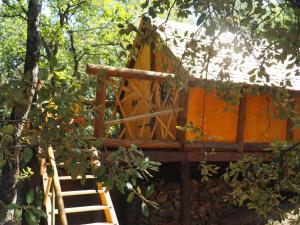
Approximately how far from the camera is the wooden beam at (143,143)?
7.10 meters

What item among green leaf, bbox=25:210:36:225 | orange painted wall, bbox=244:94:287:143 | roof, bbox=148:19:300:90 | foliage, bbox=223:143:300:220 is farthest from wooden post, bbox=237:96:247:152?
green leaf, bbox=25:210:36:225

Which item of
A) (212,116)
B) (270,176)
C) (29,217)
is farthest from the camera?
(212,116)

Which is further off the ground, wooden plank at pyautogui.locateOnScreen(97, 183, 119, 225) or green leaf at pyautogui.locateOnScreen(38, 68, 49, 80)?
green leaf at pyautogui.locateOnScreen(38, 68, 49, 80)

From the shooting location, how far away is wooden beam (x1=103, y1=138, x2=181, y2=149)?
710 cm

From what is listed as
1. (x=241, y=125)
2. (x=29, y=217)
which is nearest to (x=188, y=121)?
(x=241, y=125)

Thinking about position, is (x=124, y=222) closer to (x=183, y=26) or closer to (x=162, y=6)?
(x=183, y=26)

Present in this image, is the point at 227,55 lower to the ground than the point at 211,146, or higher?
higher

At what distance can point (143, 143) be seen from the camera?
297 inches

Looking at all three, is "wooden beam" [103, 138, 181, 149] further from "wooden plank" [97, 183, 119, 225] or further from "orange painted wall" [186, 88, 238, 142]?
"wooden plank" [97, 183, 119, 225]

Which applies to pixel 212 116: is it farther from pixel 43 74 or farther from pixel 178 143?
pixel 43 74

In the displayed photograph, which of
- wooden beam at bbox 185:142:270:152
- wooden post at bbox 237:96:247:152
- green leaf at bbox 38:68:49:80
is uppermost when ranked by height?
green leaf at bbox 38:68:49:80

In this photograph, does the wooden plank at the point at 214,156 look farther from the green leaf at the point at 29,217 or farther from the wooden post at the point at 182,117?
the green leaf at the point at 29,217

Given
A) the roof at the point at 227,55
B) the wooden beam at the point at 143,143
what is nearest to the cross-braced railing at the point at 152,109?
the wooden beam at the point at 143,143

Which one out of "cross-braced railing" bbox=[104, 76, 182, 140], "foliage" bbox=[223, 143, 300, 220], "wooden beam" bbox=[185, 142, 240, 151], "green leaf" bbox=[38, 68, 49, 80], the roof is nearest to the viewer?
"green leaf" bbox=[38, 68, 49, 80]
